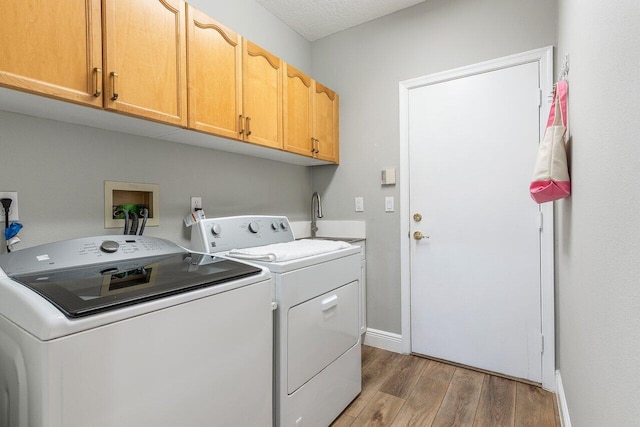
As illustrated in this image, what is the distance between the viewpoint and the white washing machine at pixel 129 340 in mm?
670

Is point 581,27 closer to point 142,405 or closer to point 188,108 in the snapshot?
point 188,108

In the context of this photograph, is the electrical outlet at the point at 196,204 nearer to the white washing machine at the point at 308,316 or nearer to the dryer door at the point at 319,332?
the white washing machine at the point at 308,316

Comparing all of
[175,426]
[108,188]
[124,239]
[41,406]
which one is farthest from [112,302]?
[108,188]

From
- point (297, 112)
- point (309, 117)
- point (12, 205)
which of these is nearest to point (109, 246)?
point (12, 205)

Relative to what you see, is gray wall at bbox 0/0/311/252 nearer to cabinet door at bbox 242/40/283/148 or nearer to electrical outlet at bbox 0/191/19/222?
electrical outlet at bbox 0/191/19/222

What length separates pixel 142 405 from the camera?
0.79m

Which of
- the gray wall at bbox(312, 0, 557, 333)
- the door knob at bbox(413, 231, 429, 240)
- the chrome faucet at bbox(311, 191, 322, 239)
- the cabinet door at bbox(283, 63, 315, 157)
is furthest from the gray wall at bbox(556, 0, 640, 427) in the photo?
the chrome faucet at bbox(311, 191, 322, 239)

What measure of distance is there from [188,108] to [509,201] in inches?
76.2

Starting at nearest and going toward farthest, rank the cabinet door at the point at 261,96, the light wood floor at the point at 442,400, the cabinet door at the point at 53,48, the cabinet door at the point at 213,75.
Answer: the cabinet door at the point at 53,48 → the cabinet door at the point at 213,75 → the light wood floor at the point at 442,400 → the cabinet door at the point at 261,96

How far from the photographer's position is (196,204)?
187cm

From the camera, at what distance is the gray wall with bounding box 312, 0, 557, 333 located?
202 centimetres

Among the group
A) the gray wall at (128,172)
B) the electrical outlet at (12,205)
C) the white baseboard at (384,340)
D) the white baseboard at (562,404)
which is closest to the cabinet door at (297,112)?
the gray wall at (128,172)

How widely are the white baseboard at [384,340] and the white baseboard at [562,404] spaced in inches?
37.5

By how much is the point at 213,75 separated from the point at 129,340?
1.29m
